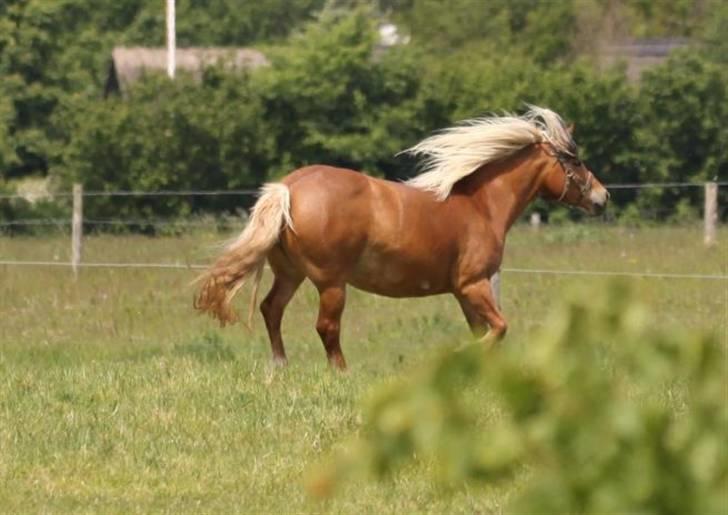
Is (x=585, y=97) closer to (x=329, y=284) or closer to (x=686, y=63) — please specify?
(x=686, y=63)

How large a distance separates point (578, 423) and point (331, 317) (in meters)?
9.37

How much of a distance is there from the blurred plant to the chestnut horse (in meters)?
8.86

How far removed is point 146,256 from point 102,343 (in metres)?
6.25

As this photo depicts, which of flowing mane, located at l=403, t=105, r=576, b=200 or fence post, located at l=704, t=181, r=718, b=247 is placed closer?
flowing mane, located at l=403, t=105, r=576, b=200

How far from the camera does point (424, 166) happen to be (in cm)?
A: 1245

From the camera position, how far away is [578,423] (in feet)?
6.37

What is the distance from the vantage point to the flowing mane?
39.0 feet

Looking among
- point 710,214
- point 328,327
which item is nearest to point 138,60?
point 710,214

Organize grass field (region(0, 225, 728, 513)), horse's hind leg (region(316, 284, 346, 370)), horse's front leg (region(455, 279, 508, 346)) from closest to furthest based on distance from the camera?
grass field (region(0, 225, 728, 513)) → horse's hind leg (region(316, 284, 346, 370)) → horse's front leg (region(455, 279, 508, 346))

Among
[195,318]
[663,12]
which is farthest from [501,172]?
[663,12]

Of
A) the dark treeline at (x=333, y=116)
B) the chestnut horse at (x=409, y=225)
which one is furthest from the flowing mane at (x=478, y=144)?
the dark treeline at (x=333, y=116)

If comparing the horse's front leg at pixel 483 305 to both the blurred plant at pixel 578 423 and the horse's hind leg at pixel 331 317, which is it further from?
the blurred plant at pixel 578 423

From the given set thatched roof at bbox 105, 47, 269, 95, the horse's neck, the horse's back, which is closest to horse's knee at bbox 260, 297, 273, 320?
the horse's back

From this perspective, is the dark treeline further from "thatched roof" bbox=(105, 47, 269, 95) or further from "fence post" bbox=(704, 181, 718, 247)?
"thatched roof" bbox=(105, 47, 269, 95)
